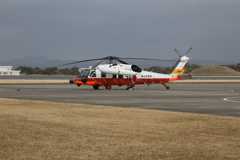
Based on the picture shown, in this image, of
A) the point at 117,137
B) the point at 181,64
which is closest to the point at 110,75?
the point at 181,64

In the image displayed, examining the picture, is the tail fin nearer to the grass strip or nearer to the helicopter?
the helicopter

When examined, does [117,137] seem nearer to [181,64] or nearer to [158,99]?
[158,99]

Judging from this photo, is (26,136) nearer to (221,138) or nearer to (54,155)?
(54,155)

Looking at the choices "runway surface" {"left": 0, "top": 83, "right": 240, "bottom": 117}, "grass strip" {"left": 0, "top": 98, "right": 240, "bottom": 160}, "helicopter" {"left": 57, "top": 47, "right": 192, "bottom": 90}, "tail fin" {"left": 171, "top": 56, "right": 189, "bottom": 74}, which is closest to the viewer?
"grass strip" {"left": 0, "top": 98, "right": 240, "bottom": 160}

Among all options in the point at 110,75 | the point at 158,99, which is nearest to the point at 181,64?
the point at 110,75

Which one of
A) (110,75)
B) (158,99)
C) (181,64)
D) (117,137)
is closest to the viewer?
(117,137)

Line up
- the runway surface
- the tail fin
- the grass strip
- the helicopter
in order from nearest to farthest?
the grass strip, the runway surface, the helicopter, the tail fin

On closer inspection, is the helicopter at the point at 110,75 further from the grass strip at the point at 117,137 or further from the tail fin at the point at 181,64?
the grass strip at the point at 117,137

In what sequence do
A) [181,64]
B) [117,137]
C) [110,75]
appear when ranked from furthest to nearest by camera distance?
[181,64], [110,75], [117,137]

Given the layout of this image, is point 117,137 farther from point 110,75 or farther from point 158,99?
point 110,75

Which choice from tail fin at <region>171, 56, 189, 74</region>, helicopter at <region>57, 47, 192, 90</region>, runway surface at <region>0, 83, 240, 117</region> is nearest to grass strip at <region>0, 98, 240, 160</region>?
runway surface at <region>0, 83, 240, 117</region>

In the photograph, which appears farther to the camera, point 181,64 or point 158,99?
point 181,64

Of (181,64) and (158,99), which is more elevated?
(181,64)

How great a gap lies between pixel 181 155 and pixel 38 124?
627 cm
